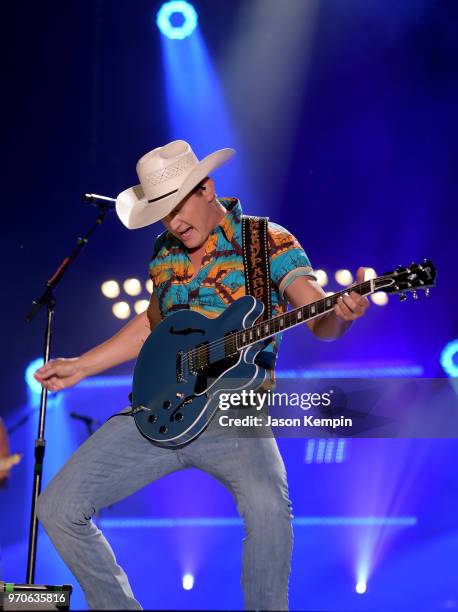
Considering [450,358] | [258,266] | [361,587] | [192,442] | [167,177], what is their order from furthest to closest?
[450,358], [361,587], [167,177], [258,266], [192,442]

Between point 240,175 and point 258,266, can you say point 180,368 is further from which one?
point 240,175

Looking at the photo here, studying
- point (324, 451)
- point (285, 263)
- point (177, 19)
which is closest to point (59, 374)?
point (285, 263)

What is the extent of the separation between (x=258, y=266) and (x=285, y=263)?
0.36 ft

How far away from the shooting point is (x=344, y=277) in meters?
6.80

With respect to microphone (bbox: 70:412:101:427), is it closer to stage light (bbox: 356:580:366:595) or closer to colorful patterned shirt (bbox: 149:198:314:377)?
stage light (bbox: 356:580:366:595)

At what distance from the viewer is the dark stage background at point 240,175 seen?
6.44 m

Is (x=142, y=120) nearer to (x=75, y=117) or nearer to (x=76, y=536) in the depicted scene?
(x=75, y=117)

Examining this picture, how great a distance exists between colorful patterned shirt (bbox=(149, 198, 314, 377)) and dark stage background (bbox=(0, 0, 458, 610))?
321 centimetres

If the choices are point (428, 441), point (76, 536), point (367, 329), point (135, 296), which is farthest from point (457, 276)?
point (76, 536)

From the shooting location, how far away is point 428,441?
6.37m

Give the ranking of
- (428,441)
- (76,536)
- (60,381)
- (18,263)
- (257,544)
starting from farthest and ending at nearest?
(18,263)
(428,441)
(60,381)
(76,536)
(257,544)

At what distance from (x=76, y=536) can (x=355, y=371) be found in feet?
13.1

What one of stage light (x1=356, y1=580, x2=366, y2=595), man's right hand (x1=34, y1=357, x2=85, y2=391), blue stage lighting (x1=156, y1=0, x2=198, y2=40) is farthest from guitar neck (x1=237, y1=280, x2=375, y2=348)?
blue stage lighting (x1=156, y1=0, x2=198, y2=40)

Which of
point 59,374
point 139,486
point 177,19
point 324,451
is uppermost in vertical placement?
point 177,19
